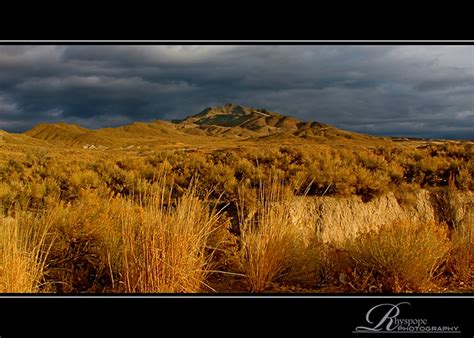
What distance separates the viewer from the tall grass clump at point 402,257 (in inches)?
220

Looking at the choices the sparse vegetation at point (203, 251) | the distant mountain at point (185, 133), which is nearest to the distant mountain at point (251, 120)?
the distant mountain at point (185, 133)

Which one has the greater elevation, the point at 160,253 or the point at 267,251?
the point at 160,253

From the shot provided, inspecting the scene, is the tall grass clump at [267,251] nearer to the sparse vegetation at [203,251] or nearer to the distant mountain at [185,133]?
the sparse vegetation at [203,251]

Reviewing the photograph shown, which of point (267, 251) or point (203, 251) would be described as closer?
point (203, 251)

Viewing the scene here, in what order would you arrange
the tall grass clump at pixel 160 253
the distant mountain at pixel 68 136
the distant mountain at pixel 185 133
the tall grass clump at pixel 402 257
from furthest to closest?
the distant mountain at pixel 68 136
the distant mountain at pixel 185 133
the tall grass clump at pixel 402 257
the tall grass clump at pixel 160 253

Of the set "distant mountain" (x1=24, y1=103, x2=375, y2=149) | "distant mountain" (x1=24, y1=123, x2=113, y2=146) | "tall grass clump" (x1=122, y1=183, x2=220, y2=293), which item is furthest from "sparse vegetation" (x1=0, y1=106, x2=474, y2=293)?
"distant mountain" (x1=24, y1=123, x2=113, y2=146)

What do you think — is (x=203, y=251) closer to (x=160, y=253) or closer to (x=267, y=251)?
(x=160, y=253)

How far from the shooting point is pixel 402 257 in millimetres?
5656

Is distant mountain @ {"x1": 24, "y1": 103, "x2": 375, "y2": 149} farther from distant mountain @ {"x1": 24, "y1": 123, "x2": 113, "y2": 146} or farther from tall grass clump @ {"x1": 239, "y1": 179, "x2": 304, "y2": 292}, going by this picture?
tall grass clump @ {"x1": 239, "y1": 179, "x2": 304, "y2": 292}

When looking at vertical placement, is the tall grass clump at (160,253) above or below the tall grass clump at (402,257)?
above

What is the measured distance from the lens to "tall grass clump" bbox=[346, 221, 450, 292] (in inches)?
220

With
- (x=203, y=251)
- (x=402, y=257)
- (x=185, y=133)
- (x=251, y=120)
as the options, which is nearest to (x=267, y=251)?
(x=203, y=251)
